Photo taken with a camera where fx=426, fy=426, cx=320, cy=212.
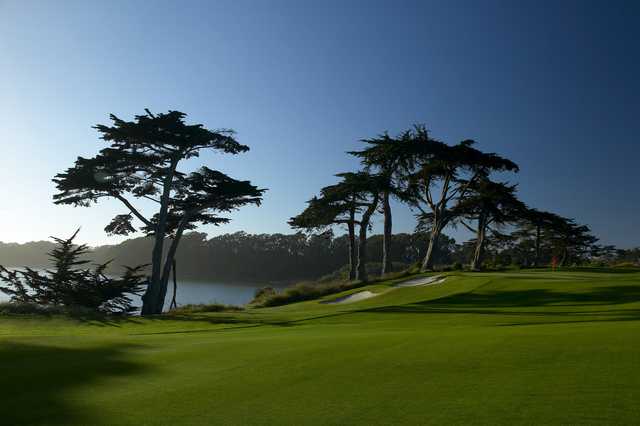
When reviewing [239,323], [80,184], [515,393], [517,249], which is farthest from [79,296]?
[517,249]

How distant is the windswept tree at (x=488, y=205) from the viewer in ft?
110

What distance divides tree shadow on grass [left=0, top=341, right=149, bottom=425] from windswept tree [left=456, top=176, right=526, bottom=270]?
3095cm

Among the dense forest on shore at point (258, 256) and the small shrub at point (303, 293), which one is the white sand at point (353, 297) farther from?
the dense forest on shore at point (258, 256)

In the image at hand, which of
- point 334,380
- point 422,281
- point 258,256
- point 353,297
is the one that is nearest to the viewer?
point 334,380

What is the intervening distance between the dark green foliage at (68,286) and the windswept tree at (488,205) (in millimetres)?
25455

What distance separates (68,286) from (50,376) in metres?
23.7

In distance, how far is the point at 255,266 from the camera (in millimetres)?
98125

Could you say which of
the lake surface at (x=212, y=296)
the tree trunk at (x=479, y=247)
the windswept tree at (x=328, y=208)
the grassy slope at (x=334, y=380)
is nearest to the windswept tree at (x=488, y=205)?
the tree trunk at (x=479, y=247)

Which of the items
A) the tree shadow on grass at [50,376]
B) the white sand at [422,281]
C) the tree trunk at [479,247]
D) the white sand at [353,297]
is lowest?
the tree shadow on grass at [50,376]

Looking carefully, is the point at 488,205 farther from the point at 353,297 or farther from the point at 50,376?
the point at 50,376

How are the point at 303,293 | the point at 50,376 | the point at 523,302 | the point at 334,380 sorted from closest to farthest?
the point at 334,380, the point at 50,376, the point at 523,302, the point at 303,293

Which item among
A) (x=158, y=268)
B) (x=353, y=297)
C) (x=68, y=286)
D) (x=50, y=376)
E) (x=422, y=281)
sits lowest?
(x=50, y=376)

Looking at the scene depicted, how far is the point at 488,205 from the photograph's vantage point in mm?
33906

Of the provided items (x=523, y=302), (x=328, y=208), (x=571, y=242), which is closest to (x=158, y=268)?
(x=328, y=208)
